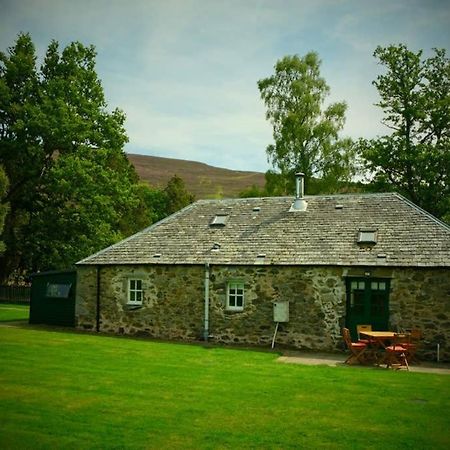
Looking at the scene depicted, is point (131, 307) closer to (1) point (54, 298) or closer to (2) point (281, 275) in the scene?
(1) point (54, 298)

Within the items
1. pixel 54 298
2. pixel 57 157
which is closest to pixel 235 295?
pixel 54 298

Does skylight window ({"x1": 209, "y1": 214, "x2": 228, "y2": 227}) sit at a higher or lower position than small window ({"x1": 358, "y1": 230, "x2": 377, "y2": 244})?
higher

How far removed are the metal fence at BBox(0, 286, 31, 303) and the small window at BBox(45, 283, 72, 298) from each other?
12.7m

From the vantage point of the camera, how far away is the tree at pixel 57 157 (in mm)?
33062

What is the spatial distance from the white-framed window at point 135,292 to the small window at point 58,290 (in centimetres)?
324

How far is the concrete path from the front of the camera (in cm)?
1573

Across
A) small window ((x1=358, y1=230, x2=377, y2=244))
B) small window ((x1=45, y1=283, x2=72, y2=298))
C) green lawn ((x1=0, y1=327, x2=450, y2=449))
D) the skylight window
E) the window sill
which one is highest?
the skylight window

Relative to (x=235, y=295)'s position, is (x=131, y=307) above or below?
below

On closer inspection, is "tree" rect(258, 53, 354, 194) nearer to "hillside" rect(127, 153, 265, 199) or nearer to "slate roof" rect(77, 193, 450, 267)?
"slate roof" rect(77, 193, 450, 267)

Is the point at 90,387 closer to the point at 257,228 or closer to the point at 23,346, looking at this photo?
the point at 23,346

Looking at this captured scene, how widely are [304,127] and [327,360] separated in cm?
2240

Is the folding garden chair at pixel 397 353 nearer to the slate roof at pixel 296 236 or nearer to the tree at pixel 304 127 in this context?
the slate roof at pixel 296 236

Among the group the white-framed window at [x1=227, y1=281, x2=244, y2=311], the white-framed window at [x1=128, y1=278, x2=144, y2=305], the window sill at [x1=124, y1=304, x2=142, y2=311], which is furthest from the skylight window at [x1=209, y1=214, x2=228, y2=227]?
the window sill at [x1=124, y1=304, x2=142, y2=311]

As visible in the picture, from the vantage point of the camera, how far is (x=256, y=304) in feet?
65.1
